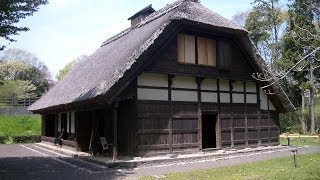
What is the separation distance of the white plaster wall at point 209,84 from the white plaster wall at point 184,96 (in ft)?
2.05

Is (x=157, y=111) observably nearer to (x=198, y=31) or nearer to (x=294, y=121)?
(x=198, y=31)

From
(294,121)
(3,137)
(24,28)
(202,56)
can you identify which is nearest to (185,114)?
(202,56)

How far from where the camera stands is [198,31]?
16.7 m

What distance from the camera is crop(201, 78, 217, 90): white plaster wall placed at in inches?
674

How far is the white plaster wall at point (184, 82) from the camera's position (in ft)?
52.7

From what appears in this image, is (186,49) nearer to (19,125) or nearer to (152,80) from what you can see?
(152,80)

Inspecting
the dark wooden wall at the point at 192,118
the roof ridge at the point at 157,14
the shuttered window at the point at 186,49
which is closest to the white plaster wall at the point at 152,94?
the dark wooden wall at the point at 192,118

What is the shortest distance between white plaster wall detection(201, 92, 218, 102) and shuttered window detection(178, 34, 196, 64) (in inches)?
63.2

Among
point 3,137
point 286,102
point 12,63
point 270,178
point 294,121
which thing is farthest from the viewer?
point 12,63

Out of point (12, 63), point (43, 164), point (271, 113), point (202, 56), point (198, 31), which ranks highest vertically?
point (12, 63)

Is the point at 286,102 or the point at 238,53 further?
the point at 286,102

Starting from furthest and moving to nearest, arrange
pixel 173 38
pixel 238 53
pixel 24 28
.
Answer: pixel 238 53
pixel 173 38
pixel 24 28

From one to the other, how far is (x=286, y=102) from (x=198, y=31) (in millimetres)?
6881

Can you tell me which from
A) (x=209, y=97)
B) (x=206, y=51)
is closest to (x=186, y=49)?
(x=206, y=51)
